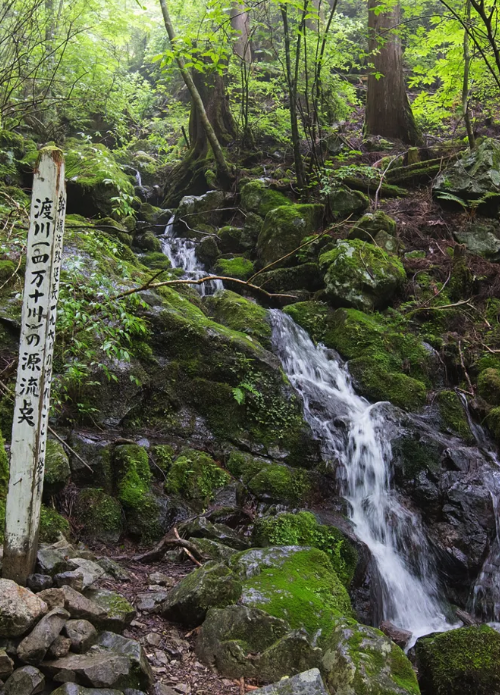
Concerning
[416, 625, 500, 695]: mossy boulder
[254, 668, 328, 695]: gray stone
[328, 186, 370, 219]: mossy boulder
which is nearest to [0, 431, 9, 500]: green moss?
[254, 668, 328, 695]: gray stone

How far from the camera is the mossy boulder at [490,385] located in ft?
25.0

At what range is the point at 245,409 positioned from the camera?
653 centimetres

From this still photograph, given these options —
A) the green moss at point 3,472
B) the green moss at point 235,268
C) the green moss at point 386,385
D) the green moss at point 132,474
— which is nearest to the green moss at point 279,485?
the green moss at point 132,474

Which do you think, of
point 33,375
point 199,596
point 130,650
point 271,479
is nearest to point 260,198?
point 271,479

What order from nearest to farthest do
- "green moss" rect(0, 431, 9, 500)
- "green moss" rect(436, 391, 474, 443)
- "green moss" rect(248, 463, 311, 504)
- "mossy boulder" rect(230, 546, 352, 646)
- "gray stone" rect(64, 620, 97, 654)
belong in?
"gray stone" rect(64, 620, 97, 654) → "mossy boulder" rect(230, 546, 352, 646) → "green moss" rect(0, 431, 9, 500) → "green moss" rect(248, 463, 311, 504) → "green moss" rect(436, 391, 474, 443)

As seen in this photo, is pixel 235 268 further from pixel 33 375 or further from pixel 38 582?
pixel 38 582

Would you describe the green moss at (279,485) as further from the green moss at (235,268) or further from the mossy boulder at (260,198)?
the mossy boulder at (260,198)

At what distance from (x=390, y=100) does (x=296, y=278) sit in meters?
7.56

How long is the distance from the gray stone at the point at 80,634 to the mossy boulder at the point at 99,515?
6.48ft

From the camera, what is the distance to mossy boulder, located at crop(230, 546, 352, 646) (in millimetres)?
3383

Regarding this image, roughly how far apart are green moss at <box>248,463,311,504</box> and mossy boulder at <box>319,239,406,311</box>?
422 centimetres

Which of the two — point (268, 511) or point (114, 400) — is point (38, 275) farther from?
point (268, 511)

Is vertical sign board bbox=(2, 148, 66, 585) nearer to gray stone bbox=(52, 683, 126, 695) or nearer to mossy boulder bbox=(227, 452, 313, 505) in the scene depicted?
gray stone bbox=(52, 683, 126, 695)

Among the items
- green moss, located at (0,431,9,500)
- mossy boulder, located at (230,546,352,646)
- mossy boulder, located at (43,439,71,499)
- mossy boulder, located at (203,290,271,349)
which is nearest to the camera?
mossy boulder, located at (230,546,352,646)
